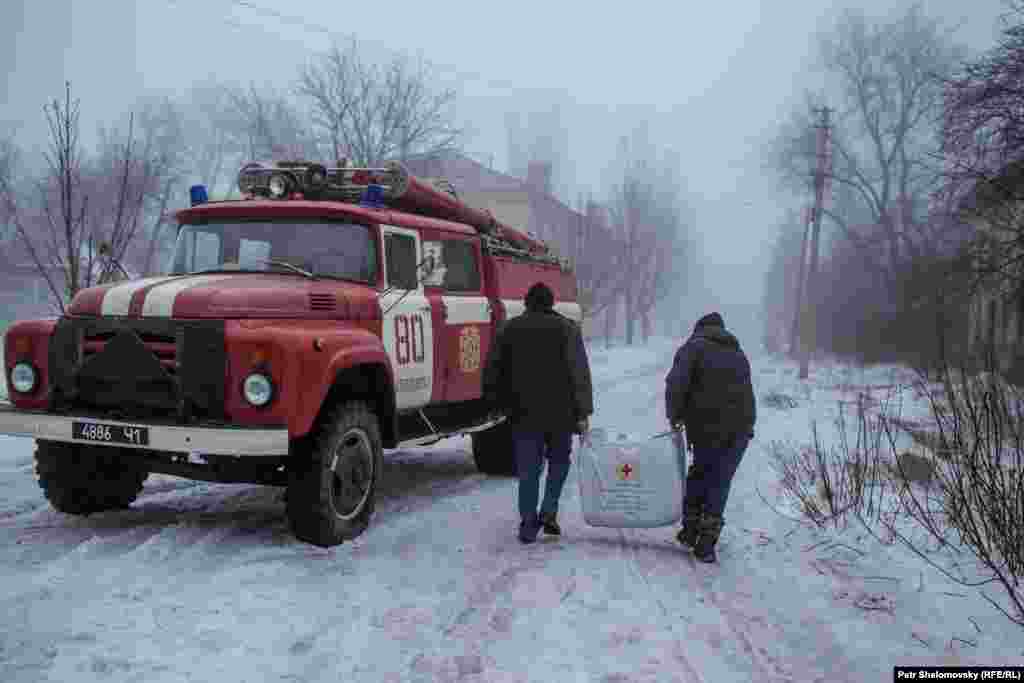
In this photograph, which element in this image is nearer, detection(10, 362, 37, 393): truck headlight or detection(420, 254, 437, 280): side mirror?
detection(10, 362, 37, 393): truck headlight

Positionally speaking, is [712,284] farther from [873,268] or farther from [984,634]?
[984,634]

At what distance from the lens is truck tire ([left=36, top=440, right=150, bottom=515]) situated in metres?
5.50

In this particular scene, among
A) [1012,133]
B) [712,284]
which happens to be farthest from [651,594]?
[712,284]

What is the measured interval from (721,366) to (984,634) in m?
2.18

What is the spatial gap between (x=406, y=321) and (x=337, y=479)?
1.50 m

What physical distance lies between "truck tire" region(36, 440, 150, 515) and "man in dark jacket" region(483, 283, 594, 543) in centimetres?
261

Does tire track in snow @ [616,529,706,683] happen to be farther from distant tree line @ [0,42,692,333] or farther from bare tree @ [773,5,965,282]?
bare tree @ [773,5,965,282]

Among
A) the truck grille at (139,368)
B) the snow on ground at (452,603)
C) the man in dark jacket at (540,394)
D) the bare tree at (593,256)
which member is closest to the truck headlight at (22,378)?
the truck grille at (139,368)

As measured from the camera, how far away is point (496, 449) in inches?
327

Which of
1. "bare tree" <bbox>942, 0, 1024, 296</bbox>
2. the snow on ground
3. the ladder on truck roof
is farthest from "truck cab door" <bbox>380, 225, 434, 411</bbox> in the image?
"bare tree" <bbox>942, 0, 1024, 296</bbox>

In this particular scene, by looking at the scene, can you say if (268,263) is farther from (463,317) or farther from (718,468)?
(718,468)

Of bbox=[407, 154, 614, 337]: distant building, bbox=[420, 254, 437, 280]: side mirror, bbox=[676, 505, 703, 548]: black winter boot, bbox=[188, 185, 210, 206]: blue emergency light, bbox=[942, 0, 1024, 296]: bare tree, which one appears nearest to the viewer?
bbox=[676, 505, 703, 548]: black winter boot

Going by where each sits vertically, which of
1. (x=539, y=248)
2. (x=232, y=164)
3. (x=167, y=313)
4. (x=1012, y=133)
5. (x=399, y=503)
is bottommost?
(x=399, y=503)

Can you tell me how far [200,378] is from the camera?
4.85 meters
